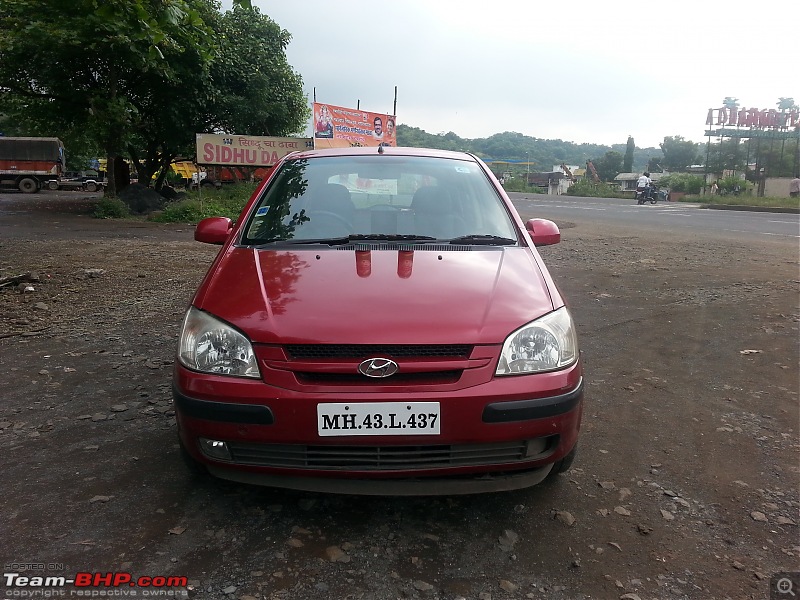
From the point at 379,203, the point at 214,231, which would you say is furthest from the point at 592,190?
the point at 214,231

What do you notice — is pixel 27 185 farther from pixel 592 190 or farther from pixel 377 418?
pixel 377 418

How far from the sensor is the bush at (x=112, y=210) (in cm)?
1658

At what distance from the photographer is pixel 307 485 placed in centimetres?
222

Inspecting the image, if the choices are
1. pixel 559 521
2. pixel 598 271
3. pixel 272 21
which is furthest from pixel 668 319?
pixel 272 21

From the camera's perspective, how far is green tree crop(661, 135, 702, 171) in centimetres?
8674

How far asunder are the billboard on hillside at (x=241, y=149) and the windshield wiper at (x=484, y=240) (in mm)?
13375

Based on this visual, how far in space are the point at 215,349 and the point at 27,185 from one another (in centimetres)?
3436

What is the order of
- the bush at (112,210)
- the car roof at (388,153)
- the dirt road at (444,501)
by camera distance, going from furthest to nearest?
the bush at (112,210), the car roof at (388,153), the dirt road at (444,501)

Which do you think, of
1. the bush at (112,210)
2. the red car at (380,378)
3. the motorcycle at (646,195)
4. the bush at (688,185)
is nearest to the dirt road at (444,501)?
the red car at (380,378)

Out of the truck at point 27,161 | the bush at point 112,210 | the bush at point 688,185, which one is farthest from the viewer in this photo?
the bush at point 688,185

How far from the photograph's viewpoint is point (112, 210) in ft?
54.7

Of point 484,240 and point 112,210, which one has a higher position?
point 484,240

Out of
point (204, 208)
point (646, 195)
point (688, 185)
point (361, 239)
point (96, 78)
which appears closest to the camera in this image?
point (361, 239)

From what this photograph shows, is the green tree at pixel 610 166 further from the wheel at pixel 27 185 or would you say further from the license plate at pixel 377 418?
the license plate at pixel 377 418
